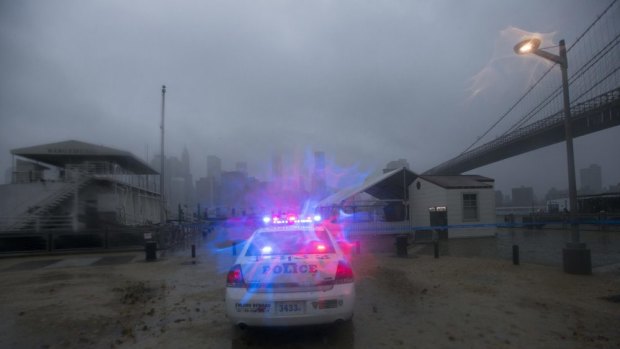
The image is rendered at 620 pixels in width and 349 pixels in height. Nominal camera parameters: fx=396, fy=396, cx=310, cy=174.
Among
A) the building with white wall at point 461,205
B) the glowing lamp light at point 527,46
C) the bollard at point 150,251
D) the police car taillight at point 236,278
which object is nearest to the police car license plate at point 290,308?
the police car taillight at point 236,278

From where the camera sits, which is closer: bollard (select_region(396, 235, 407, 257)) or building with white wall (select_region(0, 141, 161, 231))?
bollard (select_region(396, 235, 407, 257))

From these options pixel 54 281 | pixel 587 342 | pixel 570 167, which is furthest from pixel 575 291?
pixel 54 281

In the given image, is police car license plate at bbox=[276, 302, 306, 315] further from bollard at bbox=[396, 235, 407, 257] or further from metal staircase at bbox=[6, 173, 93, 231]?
metal staircase at bbox=[6, 173, 93, 231]

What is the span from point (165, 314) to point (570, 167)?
10.5 metres

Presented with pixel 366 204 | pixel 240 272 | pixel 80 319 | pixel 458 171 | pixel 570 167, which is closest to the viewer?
pixel 240 272

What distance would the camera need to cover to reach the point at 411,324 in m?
6.06

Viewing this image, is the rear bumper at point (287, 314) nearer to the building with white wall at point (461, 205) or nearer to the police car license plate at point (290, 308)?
the police car license plate at point (290, 308)

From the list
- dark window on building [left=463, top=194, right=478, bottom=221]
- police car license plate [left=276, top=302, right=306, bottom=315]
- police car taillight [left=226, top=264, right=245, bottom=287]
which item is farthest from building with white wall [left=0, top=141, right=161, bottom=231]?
dark window on building [left=463, top=194, right=478, bottom=221]

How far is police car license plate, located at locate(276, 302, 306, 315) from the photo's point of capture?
16.8ft

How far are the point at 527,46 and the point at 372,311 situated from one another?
25.2 ft

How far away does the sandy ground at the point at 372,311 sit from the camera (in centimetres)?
545

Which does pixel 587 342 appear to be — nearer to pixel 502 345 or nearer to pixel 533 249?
pixel 502 345

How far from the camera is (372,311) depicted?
6.88 meters

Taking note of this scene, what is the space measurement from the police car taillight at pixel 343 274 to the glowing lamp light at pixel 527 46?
7.83m
